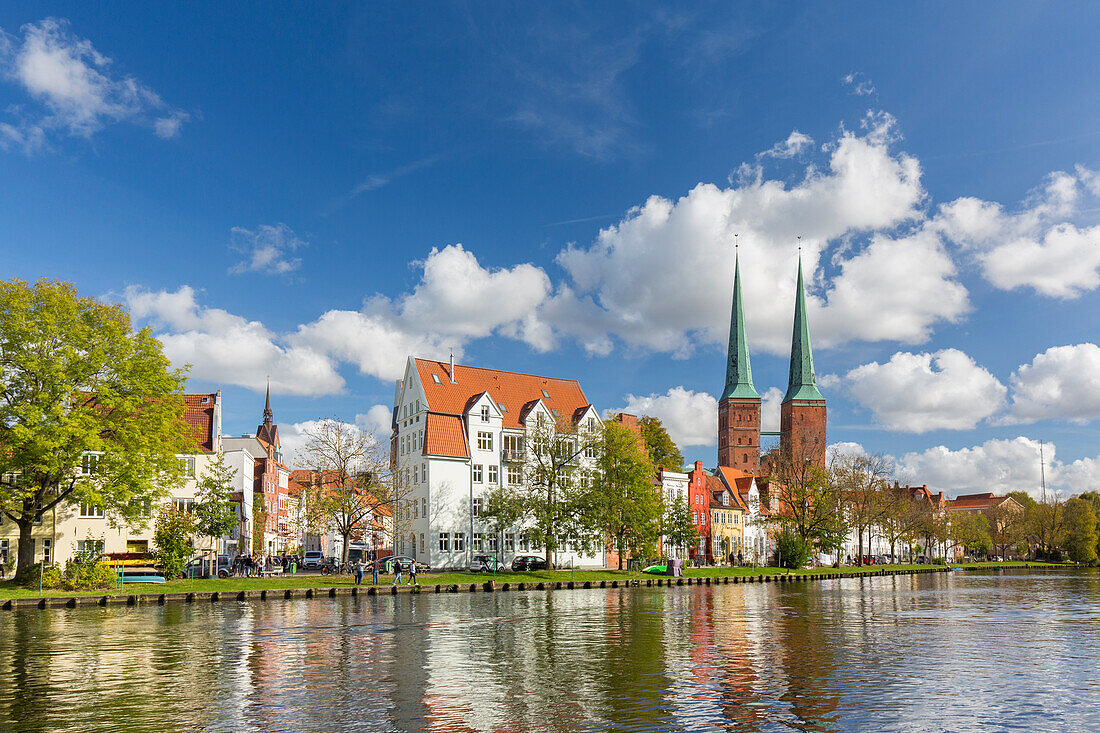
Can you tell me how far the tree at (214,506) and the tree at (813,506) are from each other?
6748 centimetres

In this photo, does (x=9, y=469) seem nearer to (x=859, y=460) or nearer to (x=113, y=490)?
(x=113, y=490)

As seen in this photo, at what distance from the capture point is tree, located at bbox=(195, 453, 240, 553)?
71.2 meters

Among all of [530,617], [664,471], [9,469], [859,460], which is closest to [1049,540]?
[859,460]

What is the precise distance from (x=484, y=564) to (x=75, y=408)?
123 feet

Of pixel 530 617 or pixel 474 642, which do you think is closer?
pixel 474 642

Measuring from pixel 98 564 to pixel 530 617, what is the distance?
97.4 ft

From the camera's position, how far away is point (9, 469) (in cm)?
5619

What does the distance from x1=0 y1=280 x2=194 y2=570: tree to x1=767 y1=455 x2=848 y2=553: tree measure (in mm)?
76761

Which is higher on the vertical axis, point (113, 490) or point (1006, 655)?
point (113, 490)

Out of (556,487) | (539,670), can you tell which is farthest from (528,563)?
(539,670)

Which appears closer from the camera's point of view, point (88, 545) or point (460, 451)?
point (88, 545)

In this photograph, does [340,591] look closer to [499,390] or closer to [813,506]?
[499,390]

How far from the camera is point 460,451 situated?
286ft

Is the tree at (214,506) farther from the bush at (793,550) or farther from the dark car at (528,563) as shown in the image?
the bush at (793,550)
